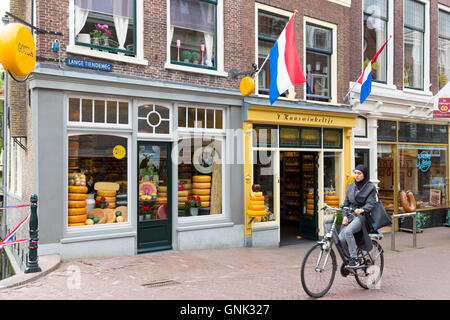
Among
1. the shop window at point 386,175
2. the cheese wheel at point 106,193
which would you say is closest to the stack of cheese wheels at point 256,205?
the cheese wheel at point 106,193

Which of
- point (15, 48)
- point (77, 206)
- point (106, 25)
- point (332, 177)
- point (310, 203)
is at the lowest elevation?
point (310, 203)

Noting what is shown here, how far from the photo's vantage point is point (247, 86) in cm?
1089

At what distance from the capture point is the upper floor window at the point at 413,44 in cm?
1628

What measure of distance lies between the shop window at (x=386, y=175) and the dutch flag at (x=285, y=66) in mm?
6493

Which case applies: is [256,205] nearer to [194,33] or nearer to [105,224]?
[105,224]

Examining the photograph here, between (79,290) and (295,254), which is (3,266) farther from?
(295,254)

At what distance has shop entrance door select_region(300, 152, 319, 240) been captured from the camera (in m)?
13.5

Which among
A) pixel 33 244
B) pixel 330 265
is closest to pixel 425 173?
pixel 330 265

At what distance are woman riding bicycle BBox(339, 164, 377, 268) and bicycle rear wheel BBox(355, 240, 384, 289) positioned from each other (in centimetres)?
26

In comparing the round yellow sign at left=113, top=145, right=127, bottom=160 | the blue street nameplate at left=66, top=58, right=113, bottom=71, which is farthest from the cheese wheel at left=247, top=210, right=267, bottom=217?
the blue street nameplate at left=66, top=58, right=113, bottom=71

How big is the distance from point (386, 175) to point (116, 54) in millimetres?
10372

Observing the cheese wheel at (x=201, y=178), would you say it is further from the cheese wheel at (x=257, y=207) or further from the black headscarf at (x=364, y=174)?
the black headscarf at (x=364, y=174)

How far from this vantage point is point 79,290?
6.57 meters

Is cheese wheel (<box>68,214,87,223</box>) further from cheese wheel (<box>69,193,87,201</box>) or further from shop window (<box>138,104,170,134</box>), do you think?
shop window (<box>138,104,170,134</box>)
